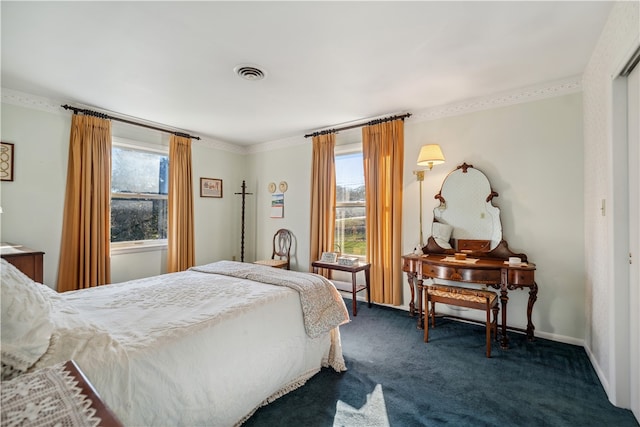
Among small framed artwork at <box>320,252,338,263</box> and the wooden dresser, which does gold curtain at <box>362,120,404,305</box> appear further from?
the wooden dresser

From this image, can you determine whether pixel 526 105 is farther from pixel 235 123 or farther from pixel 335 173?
pixel 235 123

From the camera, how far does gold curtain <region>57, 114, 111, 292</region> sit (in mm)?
3223

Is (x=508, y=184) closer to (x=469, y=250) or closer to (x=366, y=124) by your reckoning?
(x=469, y=250)

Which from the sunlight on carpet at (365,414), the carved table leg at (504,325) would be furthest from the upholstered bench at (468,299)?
the sunlight on carpet at (365,414)

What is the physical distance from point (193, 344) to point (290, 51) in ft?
6.94

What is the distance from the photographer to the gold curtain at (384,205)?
3.63m

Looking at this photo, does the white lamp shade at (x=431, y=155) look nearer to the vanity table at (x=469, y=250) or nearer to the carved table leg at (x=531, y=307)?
the vanity table at (x=469, y=250)

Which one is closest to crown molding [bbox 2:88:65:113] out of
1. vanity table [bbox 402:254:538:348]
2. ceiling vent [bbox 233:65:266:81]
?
ceiling vent [bbox 233:65:266:81]

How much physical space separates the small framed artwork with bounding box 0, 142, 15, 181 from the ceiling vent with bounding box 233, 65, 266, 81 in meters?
2.48

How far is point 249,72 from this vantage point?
2.55 meters

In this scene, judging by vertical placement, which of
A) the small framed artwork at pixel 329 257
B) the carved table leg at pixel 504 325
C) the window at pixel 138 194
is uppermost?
the window at pixel 138 194

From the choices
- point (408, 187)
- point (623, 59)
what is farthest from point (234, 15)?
point (408, 187)

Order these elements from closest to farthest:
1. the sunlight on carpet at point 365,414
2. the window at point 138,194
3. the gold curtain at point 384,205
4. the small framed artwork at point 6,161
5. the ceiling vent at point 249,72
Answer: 1. the sunlight on carpet at point 365,414
2. the ceiling vent at point 249,72
3. the small framed artwork at point 6,161
4. the gold curtain at point 384,205
5. the window at point 138,194

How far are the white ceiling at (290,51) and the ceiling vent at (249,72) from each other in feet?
0.20
